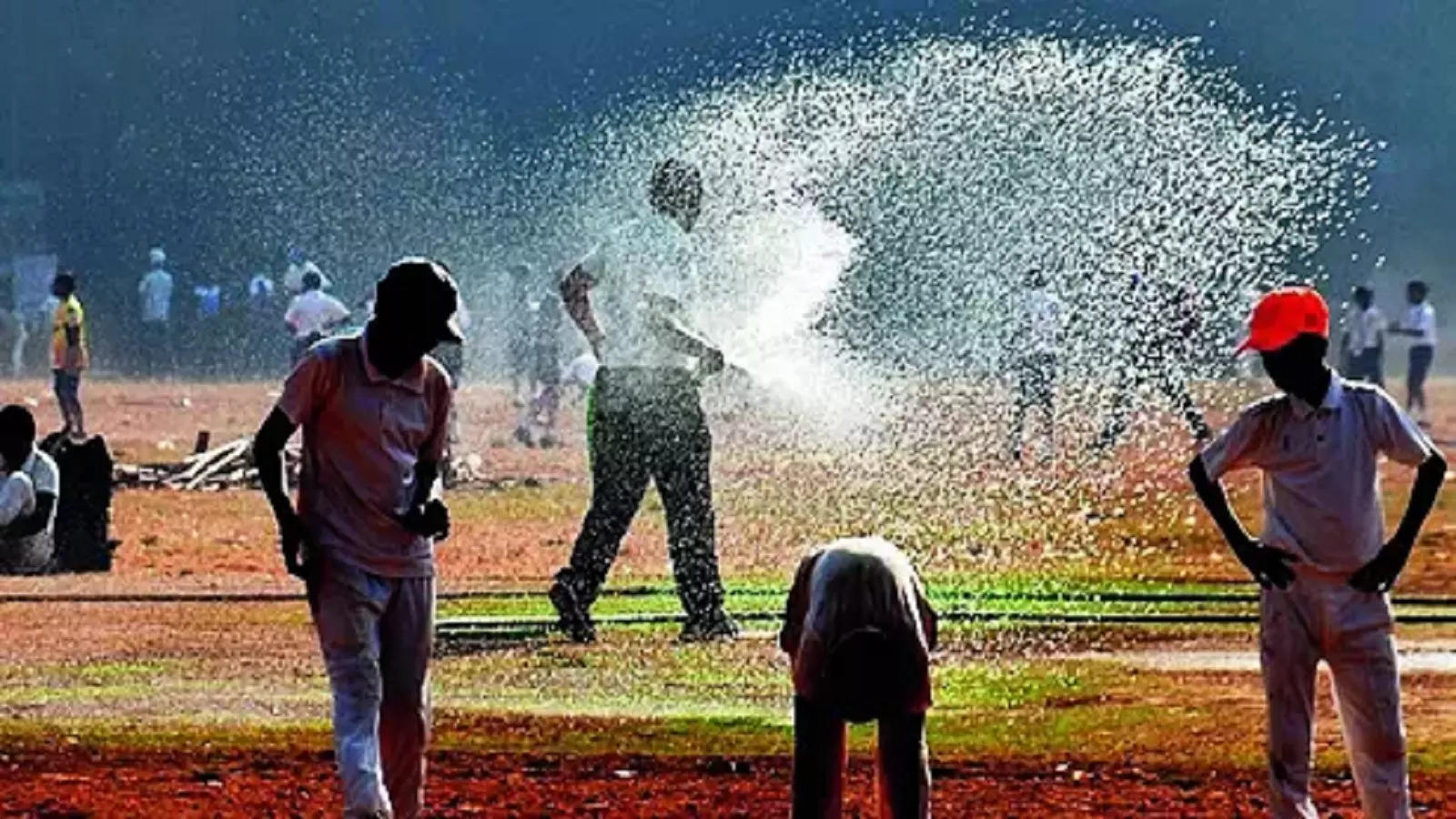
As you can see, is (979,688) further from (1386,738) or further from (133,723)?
(1386,738)

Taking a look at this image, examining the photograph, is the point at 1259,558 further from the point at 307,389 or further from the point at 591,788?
the point at 591,788

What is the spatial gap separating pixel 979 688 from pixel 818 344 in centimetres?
629

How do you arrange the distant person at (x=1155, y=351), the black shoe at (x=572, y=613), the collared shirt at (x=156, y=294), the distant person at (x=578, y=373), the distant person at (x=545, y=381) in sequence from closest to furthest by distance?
1. the black shoe at (x=572, y=613)
2. the distant person at (x=1155, y=351)
3. the distant person at (x=545, y=381)
4. the distant person at (x=578, y=373)
5. the collared shirt at (x=156, y=294)

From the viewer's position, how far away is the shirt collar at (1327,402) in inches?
295

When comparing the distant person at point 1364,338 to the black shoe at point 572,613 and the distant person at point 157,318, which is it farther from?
the black shoe at point 572,613

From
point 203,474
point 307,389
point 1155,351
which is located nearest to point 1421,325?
point 1155,351

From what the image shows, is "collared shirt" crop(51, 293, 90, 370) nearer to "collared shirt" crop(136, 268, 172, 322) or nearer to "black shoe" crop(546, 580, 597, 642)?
"collared shirt" crop(136, 268, 172, 322)

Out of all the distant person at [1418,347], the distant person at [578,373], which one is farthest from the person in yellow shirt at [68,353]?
the distant person at [1418,347]

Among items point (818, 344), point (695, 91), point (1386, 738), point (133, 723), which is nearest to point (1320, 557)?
point (1386, 738)

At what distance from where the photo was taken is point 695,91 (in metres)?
41.4

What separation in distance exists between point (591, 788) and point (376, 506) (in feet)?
7.29

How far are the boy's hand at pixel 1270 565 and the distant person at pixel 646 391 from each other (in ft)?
17.5

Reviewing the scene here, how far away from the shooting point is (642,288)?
12539mm

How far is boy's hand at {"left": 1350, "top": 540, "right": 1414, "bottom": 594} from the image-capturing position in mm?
7336
